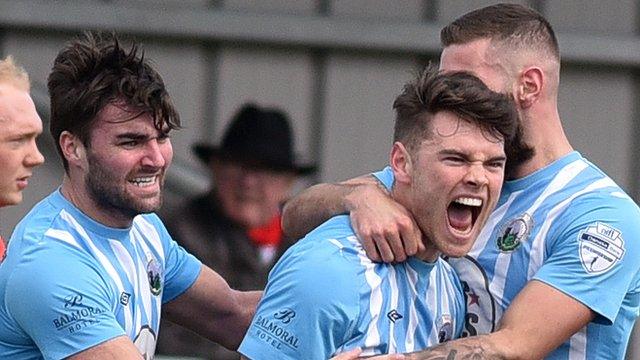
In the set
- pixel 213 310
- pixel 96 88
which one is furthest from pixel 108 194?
pixel 213 310

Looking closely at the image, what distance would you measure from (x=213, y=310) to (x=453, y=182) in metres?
0.95

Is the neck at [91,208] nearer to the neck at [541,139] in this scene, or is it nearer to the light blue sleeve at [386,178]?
the light blue sleeve at [386,178]

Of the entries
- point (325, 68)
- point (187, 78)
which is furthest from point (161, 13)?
point (325, 68)

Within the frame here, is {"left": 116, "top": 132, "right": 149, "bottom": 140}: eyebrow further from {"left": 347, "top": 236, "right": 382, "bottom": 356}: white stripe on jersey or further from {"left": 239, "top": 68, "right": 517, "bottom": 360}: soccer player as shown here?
{"left": 347, "top": 236, "right": 382, "bottom": 356}: white stripe on jersey

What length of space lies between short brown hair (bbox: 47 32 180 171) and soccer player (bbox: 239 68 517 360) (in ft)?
1.71

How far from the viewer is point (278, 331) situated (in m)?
4.04

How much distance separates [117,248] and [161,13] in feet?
10.1

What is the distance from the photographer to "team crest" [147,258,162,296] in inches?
176

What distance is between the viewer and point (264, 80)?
7570 millimetres

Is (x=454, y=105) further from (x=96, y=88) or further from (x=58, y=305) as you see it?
(x=58, y=305)

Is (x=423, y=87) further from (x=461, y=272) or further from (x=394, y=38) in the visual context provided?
(x=394, y=38)

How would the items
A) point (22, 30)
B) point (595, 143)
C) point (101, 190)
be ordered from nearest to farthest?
1. point (101, 190)
2. point (22, 30)
3. point (595, 143)

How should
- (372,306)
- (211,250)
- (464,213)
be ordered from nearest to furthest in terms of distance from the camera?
1. (372,306)
2. (464,213)
3. (211,250)

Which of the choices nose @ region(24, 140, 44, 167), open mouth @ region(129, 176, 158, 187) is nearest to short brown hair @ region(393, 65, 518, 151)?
open mouth @ region(129, 176, 158, 187)
